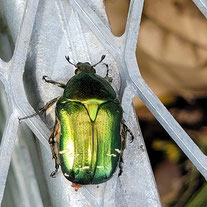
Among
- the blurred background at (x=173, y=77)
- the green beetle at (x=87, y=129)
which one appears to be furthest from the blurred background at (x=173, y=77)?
the green beetle at (x=87, y=129)

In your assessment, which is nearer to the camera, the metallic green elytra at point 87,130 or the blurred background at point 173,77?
the metallic green elytra at point 87,130

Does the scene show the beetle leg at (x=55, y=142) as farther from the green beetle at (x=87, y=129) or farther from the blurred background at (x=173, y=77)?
the blurred background at (x=173, y=77)

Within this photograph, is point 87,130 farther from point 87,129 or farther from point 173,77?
point 173,77

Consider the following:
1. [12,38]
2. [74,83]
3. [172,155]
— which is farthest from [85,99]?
[172,155]

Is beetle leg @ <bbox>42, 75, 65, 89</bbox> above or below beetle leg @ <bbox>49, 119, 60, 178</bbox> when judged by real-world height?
above

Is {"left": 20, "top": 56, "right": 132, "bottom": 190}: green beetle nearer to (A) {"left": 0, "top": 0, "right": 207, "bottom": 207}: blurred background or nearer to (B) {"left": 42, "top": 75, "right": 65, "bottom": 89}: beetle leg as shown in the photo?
(B) {"left": 42, "top": 75, "right": 65, "bottom": 89}: beetle leg

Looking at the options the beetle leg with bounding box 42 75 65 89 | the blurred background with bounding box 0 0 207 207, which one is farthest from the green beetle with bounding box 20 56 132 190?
the blurred background with bounding box 0 0 207 207

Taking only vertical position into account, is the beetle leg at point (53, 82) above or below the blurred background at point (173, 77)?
above
